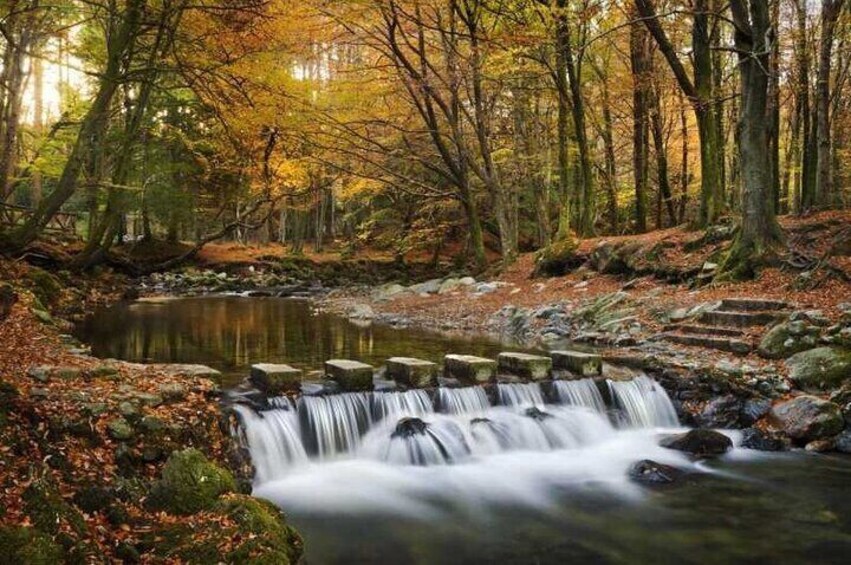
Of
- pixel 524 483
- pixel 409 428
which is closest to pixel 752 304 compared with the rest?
pixel 524 483

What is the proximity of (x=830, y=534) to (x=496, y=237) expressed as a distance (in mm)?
27421

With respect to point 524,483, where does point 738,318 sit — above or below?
above

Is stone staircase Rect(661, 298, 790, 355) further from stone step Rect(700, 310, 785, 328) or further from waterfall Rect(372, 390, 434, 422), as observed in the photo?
waterfall Rect(372, 390, 434, 422)

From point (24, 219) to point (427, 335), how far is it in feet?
58.9

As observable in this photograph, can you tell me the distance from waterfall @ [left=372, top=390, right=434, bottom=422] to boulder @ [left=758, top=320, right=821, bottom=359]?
16.7 feet

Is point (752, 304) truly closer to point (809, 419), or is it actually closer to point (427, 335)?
point (809, 419)

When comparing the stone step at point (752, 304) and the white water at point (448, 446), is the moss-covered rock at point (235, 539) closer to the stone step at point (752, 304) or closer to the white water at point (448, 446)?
the white water at point (448, 446)

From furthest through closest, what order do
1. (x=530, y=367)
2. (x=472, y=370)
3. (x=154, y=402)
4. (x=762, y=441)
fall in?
(x=530, y=367) < (x=472, y=370) < (x=762, y=441) < (x=154, y=402)

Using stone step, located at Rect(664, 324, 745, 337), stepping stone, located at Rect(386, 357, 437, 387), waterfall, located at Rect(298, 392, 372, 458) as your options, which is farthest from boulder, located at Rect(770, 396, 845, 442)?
waterfall, located at Rect(298, 392, 372, 458)

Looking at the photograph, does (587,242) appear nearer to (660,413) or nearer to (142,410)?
(660,413)

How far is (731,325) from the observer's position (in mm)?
10664

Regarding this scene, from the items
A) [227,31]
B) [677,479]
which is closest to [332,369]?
[677,479]

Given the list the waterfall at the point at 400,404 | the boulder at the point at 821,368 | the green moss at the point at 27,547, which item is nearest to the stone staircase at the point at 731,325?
the boulder at the point at 821,368

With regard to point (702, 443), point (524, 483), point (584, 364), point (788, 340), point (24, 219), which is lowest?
point (524, 483)
